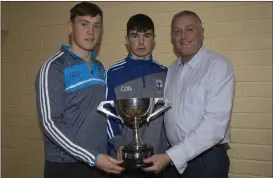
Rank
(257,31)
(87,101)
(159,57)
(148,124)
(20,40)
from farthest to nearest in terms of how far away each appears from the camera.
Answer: (20,40) → (159,57) → (257,31) → (148,124) → (87,101)

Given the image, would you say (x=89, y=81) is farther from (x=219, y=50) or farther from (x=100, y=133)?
(x=219, y=50)

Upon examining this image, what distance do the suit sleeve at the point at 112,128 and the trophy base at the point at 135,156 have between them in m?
0.24

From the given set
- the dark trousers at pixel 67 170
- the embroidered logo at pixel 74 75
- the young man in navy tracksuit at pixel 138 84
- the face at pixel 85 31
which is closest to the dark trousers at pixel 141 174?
the young man in navy tracksuit at pixel 138 84

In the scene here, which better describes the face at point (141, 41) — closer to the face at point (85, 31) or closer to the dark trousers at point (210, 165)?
the face at point (85, 31)

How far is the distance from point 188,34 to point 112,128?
0.77m

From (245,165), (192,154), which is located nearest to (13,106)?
(192,154)

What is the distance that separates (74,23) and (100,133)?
2.25 ft

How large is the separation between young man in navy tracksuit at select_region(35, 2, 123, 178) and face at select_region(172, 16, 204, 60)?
0.50 metres

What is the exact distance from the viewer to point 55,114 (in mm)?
1585

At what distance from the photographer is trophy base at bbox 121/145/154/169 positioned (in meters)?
1.53

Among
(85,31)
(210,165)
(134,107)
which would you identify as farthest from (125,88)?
(210,165)

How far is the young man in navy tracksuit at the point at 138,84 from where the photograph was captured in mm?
1832

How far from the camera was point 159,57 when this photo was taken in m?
2.28

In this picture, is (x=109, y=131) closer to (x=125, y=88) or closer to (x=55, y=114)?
(x=125, y=88)
